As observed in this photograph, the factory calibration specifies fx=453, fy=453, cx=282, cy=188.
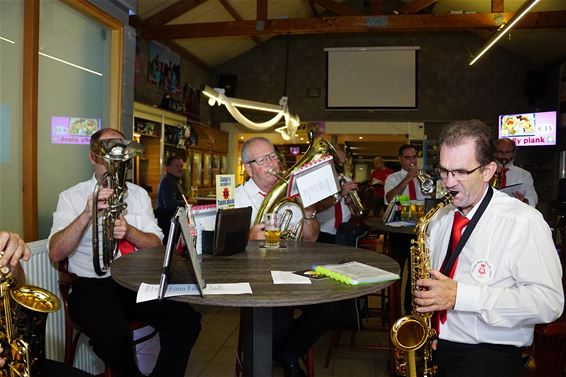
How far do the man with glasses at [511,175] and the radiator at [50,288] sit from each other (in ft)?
13.1

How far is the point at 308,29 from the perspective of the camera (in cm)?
766

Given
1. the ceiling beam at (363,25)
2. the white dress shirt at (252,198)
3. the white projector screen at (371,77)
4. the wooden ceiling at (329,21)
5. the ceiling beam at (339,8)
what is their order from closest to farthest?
the white dress shirt at (252,198) < the ceiling beam at (363,25) < the wooden ceiling at (329,21) < the ceiling beam at (339,8) < the white projector screen at (371,77)

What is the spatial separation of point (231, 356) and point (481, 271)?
7.10 ft

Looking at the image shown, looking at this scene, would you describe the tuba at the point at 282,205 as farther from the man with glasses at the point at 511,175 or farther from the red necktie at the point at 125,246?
the man with glasses at the point at 511,175

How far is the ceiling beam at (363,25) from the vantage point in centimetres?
687

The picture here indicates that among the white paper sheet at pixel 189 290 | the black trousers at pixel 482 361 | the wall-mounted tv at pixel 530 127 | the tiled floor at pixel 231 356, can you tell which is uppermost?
the wall-mounted tv at pixel 530 127

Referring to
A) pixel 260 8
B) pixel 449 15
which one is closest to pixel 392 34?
pixel 449 15

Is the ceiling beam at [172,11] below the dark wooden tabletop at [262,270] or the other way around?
the other way around

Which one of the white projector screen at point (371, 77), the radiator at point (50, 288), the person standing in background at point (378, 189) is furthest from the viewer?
the white projector screen at point (371, 77)

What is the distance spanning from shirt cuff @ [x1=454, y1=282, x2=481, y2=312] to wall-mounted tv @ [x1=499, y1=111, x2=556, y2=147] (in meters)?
8.65

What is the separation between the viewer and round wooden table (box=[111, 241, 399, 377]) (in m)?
1.34

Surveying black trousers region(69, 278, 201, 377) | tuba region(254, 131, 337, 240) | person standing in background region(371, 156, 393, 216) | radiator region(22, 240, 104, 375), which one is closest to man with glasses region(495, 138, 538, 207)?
tuba region(254, 131, 337, 240)

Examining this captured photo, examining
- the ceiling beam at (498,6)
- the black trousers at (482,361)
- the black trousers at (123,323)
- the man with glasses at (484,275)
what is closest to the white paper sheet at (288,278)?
the man with glasses at (484,275)

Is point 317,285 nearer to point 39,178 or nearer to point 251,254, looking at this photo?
point 251,254
